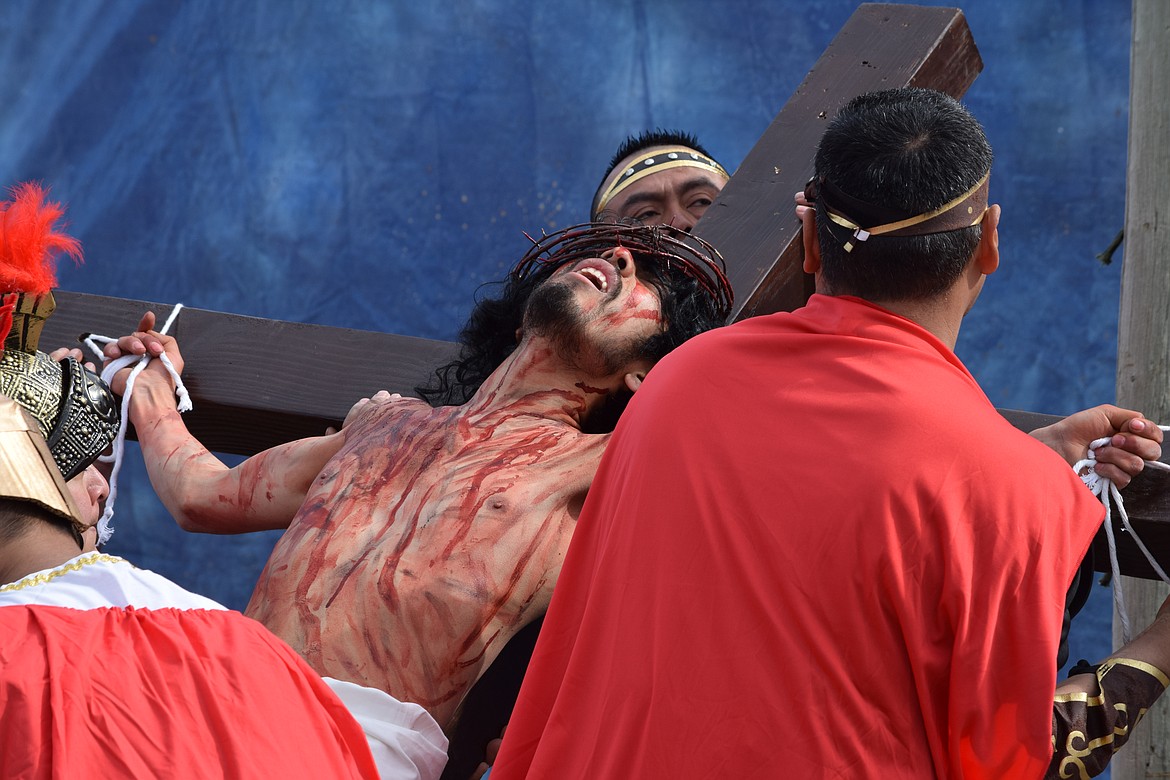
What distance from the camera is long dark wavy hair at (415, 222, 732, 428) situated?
3207mm

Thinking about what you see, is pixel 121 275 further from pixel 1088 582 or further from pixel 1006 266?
pixel 1088 582

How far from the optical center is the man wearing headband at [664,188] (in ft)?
13.7

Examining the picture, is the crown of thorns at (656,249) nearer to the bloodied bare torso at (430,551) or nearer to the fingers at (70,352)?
the bloodied bare torso at (430,551)

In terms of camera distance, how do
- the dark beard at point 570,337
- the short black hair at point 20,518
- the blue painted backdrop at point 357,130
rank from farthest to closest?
the blue painted backdrop at point 357,130 → the dark beard at point 570,337 → the short black hair at point 20,518

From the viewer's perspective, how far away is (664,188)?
4199 millimetres

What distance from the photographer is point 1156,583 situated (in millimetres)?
3701

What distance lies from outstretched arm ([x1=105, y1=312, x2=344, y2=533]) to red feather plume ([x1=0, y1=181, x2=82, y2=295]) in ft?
1.91

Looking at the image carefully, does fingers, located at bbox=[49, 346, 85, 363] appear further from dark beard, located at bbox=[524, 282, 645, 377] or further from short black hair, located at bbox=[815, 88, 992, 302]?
short black hair, located at bbox=[815, 88, 992, 302]

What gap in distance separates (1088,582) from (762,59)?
3.68 metres

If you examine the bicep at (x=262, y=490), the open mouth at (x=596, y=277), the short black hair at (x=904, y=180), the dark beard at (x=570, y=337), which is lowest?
the bicep at (x=262, y=490)

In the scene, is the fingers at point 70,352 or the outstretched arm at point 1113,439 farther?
the fingers at point 70,352

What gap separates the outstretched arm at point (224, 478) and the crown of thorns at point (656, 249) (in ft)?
2.09

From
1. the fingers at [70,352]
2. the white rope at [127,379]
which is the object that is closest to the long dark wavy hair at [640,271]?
the white rope at [127,379]

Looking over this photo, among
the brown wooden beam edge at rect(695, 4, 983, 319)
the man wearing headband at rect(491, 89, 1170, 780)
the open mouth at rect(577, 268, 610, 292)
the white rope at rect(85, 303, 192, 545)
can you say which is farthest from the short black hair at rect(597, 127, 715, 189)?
the man wearing headband at rect(491, 89, 1170, 780)
